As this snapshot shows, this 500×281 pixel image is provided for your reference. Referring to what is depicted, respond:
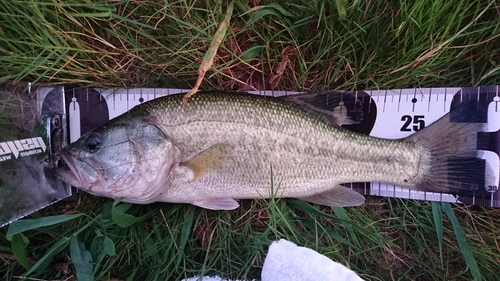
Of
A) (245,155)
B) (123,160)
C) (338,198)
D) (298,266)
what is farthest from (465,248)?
(123,160)

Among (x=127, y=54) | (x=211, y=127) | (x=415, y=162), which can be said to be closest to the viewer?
(x=211, y=127)

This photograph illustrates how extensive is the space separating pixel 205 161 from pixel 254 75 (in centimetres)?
83

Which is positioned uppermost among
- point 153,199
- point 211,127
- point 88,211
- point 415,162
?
point 211,127

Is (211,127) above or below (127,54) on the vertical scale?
below

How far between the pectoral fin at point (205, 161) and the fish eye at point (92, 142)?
1.84ft

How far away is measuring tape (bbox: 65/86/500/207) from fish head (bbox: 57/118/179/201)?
45cm

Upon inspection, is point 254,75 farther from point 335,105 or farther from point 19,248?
point 19,248

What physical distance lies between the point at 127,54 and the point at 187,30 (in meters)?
0.49

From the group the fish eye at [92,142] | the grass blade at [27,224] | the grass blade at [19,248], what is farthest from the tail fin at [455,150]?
the grass blade at [19,248]

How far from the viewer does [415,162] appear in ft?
8.07

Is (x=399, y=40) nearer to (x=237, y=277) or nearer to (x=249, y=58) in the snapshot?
(x=249, y=58)

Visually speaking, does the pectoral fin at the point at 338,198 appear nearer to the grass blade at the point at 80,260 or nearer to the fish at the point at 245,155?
the fish at the point at 245,155

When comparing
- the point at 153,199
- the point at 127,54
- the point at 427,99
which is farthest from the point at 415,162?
the point at 127,54

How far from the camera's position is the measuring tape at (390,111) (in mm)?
2486
